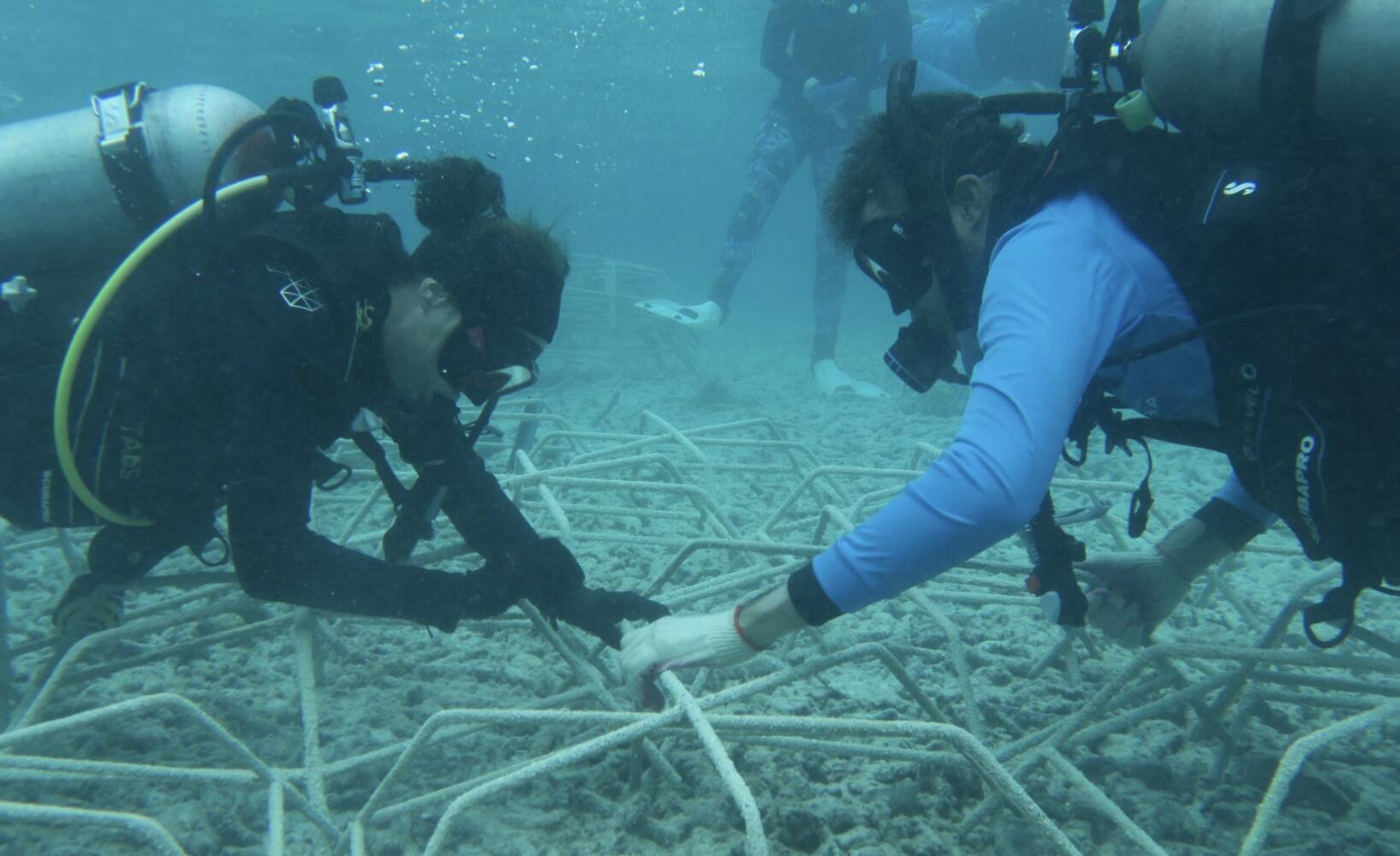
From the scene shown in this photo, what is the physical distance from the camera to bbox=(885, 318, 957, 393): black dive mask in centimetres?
224

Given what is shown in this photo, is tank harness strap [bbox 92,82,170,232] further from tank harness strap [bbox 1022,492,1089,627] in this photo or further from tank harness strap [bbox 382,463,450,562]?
tank harness strap [bbox 1022,492,1089,627]

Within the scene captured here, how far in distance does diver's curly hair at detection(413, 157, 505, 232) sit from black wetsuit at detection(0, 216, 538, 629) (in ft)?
0.51

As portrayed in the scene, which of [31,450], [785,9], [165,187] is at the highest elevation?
[785,9]

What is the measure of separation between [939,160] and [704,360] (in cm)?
1334

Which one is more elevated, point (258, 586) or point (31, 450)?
point (31, 450)

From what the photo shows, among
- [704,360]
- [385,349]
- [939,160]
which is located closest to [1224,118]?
[939,160]

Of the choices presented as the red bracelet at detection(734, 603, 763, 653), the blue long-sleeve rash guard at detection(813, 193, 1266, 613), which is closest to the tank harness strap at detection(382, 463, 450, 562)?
→ the red bracelet at detection(734, 603, 763, 653)

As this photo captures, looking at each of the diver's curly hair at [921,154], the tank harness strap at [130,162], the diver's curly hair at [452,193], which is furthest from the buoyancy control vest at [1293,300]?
the tank harness strap at [130,162]

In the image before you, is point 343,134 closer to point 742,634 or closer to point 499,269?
point 499,269

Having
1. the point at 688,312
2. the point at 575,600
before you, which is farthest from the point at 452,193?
the point at 688,312

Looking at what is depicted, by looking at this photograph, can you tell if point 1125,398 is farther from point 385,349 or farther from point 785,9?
point 785,9

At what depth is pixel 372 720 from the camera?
2.50 m

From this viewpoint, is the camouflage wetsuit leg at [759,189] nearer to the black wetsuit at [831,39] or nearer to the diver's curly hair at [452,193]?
the black wetsuit at [831,39]

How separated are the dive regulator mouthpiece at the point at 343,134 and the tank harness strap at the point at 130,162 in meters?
0.53
